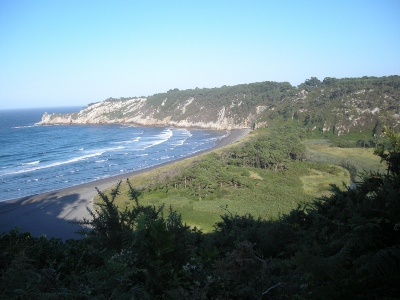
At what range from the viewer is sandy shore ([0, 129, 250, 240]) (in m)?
24.4

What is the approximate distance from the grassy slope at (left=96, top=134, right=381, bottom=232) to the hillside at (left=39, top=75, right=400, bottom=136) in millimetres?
30168

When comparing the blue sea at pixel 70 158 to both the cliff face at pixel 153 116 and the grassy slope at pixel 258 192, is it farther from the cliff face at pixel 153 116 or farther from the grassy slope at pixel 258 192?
the cliff face at pixel 153 116

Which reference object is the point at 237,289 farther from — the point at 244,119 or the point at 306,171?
the point at 244,119

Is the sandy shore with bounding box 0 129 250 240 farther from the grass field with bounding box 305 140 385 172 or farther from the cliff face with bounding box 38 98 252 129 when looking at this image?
the cliff face with bounding box 38 98 252 129

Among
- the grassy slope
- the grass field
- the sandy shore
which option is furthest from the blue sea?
the grass field

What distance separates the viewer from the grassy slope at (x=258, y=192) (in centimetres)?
2612

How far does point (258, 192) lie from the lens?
31.2 m

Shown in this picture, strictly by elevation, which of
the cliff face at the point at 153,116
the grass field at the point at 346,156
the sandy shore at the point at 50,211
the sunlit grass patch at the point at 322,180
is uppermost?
the cliff face at the point at 153,116

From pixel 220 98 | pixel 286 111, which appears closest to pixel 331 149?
pixel 286 111

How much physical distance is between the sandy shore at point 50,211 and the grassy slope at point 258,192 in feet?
14.2

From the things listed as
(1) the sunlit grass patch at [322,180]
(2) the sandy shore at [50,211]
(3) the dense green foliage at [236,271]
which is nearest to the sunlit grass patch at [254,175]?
(1) the sunlit grass patch at [322,180]

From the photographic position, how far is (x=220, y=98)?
4783 inches

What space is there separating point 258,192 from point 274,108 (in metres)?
69.5

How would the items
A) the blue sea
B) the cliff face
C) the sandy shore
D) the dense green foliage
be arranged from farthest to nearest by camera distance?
1. the cliff face
2. the blue sea
3. the sandy shore
4. the dense green foliage
